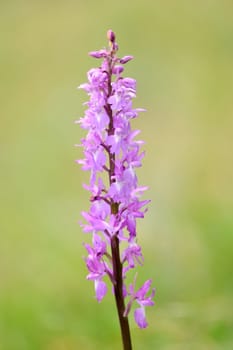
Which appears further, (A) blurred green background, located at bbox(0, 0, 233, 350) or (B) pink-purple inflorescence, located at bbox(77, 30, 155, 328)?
(A) blurred green background, located at bbox(0, 0, 233, 350)

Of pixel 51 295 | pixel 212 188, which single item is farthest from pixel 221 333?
pixel 212 188

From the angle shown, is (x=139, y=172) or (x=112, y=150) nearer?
(x=112, y=150)

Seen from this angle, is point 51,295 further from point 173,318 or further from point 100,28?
point 100,28

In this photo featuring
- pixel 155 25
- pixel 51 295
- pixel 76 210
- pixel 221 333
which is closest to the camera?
pixel 221 333

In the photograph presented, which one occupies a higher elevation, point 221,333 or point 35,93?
point 35,93

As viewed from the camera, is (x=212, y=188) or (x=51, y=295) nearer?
(x=51, y=295)

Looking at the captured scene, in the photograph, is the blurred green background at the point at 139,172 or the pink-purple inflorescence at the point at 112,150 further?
the blurred green background at the point at 139,172

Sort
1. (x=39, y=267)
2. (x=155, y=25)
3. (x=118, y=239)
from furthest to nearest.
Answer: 1. (x=155, y=25)
2. (x=39, y=267)
3. (x=118, y=239)

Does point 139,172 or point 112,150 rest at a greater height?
point 139,172
